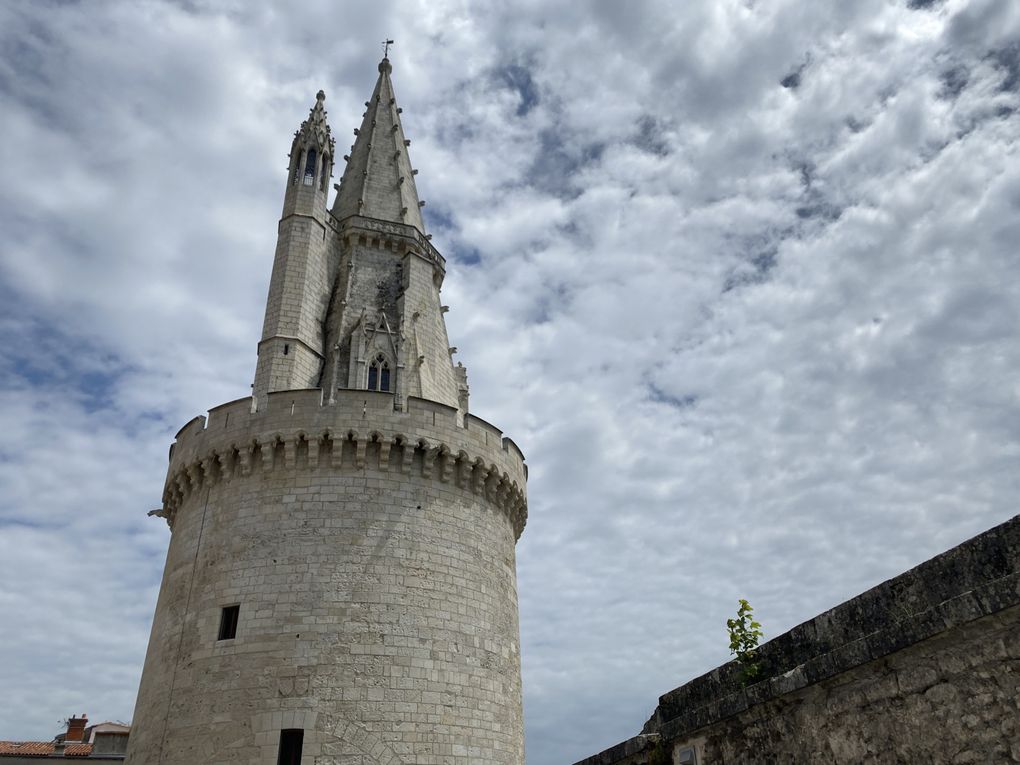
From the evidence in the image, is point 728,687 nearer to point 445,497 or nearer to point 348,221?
point 445,497

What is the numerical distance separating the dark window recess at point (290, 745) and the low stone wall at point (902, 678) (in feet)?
30.4

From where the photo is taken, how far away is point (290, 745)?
46.9 feet

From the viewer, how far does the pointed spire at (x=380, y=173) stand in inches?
980

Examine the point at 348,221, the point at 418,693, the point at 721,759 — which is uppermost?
the point at 348,221

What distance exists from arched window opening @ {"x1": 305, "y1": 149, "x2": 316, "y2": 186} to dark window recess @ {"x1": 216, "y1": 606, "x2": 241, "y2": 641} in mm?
12769

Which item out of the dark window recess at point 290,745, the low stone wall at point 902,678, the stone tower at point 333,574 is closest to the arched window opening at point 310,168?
the stone tower at point 333,574

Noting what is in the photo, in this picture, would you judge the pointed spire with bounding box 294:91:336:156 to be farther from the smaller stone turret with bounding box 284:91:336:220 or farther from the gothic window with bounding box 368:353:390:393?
the gothic window with bounding box 368:353:390:393

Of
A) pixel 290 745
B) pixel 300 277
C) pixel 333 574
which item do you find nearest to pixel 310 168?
pixel 300 277

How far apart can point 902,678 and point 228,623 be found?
44.2 ft

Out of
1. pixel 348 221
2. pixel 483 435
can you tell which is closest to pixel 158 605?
pixel 483 435

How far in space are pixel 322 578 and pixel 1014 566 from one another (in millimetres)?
12900

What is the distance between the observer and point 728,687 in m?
7.71

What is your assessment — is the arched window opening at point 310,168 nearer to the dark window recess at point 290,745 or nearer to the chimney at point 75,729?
the dark window recess at point 290,745

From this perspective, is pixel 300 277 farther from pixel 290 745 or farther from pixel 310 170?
pixel 290 745
